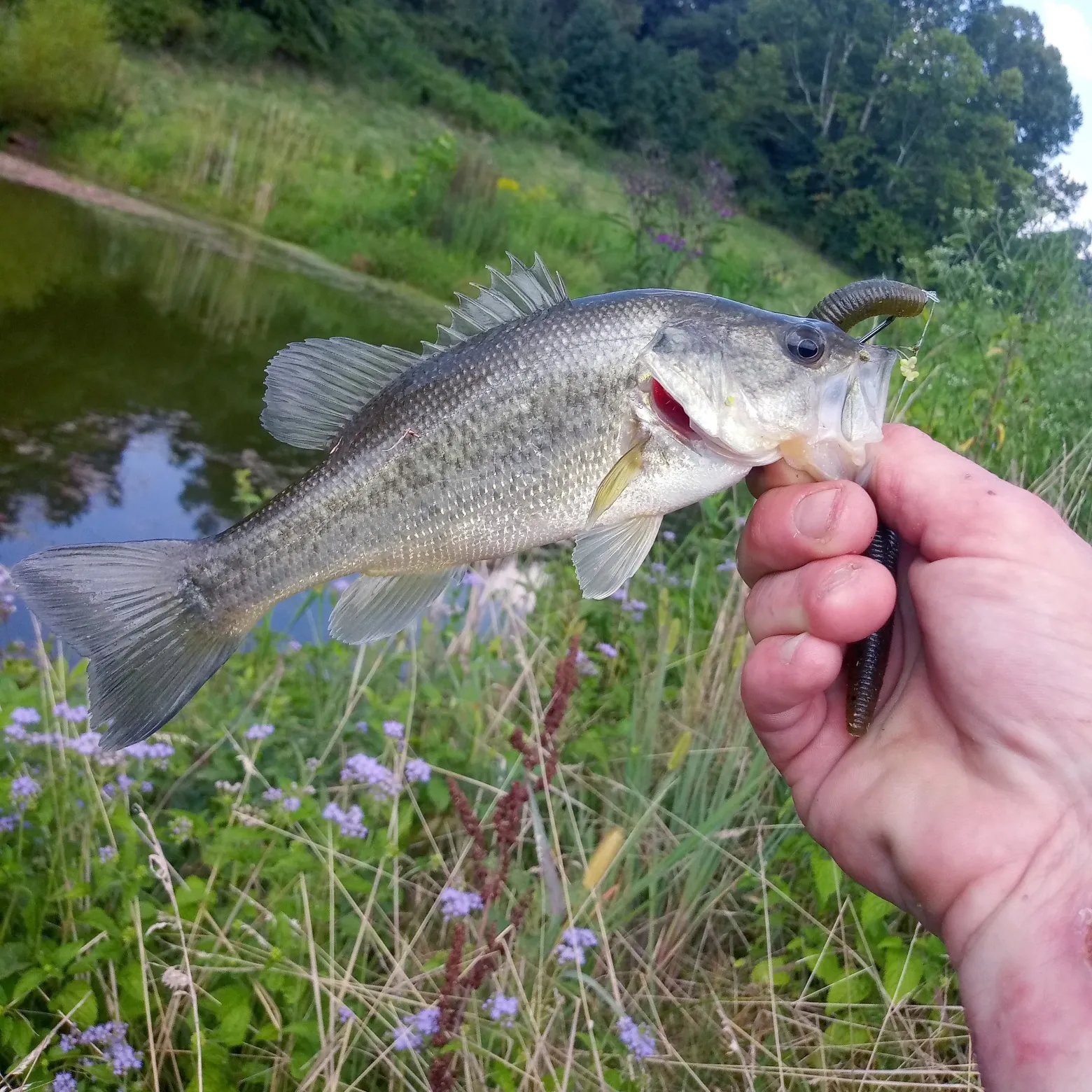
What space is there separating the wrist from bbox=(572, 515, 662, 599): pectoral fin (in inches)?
33.2

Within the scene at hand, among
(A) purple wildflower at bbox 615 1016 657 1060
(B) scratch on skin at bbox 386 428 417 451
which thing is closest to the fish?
(B) scratch on skin at bbox 386 428 417 451

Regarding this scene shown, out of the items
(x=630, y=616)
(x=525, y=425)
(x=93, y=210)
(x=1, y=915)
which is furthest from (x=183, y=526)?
(x=93, y=210)

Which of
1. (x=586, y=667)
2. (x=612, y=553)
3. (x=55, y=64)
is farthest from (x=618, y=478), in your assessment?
(x=55, y=64)

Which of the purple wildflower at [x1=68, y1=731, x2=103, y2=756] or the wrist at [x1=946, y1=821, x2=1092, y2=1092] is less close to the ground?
the wrist at [x1=946, y1=821, x2=1092, y2=1092]

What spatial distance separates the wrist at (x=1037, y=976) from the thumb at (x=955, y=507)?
500 millimetres

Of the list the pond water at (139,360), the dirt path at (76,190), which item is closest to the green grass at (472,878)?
the pond water at (139,360)

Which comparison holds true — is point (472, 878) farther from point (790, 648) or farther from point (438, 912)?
point (790, 648)

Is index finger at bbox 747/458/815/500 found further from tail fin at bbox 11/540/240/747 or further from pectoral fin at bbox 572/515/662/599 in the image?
tail fin at bbox 11/540/240/747

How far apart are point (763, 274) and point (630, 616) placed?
11.4m

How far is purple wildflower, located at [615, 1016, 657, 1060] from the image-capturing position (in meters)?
2.04

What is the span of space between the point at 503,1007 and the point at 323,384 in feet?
4.56

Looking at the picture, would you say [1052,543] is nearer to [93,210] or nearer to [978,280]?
[978,280]

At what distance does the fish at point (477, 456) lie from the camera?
1.69 m

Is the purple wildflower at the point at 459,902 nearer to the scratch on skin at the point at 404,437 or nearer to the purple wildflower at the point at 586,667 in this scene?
the scratch on skin at the point at 404,437
